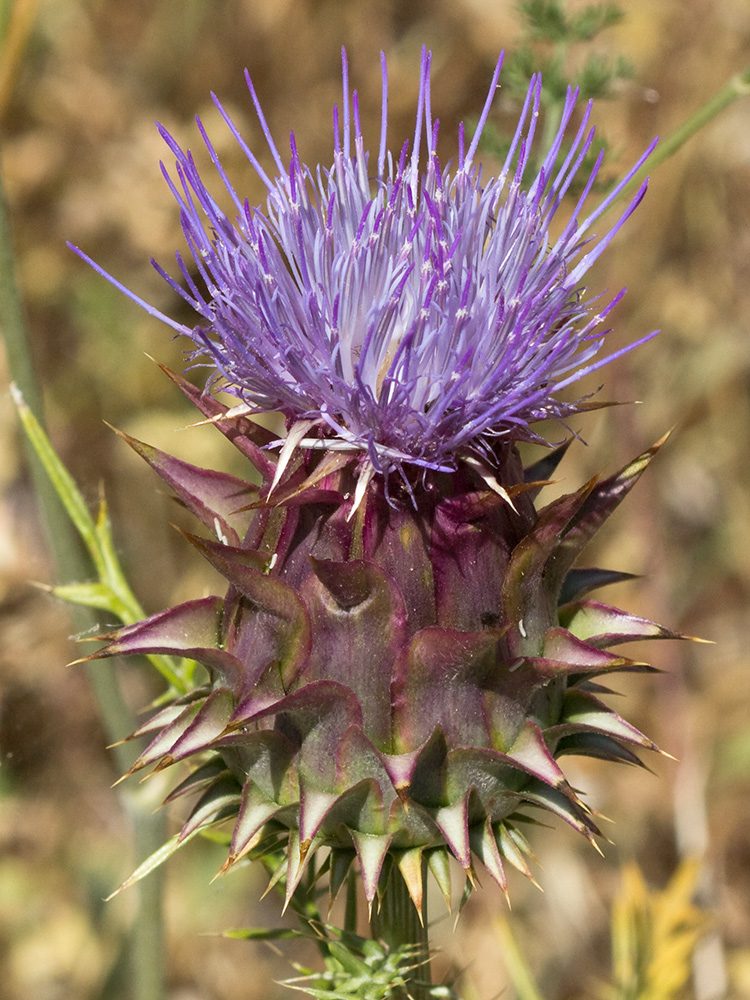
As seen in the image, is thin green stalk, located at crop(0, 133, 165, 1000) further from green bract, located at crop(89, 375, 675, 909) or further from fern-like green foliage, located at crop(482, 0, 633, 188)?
fern-like green foliage, located at crop(482, 0, 633, 188)

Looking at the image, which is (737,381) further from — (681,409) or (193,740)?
(193,740)

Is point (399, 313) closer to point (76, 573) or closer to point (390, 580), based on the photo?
point (390, 580)

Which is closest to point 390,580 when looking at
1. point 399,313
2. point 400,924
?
point 399,313

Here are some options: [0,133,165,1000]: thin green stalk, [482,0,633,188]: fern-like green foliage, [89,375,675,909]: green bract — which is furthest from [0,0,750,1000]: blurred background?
[89,375,675,909]: green bract

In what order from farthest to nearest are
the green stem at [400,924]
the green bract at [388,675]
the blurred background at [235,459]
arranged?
the blurred background at [235,459] → the green stem at [400,924] → the green bract at [388,675]

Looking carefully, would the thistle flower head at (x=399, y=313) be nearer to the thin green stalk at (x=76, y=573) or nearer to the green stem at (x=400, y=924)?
the thin green stalk at (x=76, y=573)

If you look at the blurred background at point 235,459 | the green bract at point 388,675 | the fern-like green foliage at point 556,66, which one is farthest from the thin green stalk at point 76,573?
the fern-like green foliage at point 556,66
